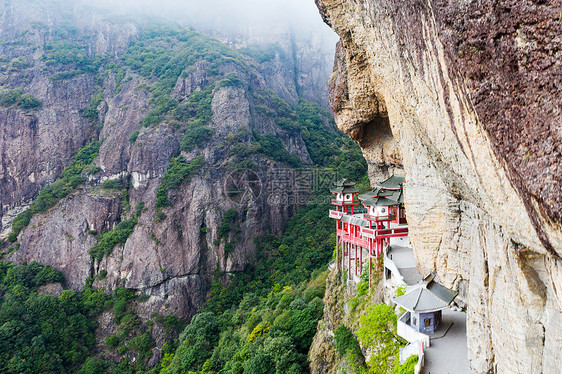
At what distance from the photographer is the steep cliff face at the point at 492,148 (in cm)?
369

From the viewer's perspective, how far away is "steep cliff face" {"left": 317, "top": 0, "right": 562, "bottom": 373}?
369 centimetres

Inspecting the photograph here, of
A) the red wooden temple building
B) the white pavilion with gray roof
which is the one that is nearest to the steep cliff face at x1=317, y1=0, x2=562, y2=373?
the white pavilion with gray roof

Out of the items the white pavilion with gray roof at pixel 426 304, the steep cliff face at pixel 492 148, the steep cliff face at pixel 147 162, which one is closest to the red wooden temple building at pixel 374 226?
the white pavilion with gray roof at pixel 426 304

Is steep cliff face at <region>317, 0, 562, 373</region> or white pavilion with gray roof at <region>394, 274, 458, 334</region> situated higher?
steep cliff face at <region>317, 0, 562, 373</region>

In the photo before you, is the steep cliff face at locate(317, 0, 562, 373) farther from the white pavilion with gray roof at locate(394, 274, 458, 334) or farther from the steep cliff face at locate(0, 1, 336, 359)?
the steep cliff face at locate(0, 1, 336, 359)

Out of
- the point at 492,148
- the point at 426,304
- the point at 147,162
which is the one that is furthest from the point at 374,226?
the point at 147,162

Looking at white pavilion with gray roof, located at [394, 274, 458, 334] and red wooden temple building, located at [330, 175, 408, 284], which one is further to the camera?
red wooden temple building, located at [330, 175, 408, 284]

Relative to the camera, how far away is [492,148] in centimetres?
425

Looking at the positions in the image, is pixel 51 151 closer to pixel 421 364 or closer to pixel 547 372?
pixel 421 364

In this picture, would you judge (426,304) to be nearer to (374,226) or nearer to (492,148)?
(374,226)

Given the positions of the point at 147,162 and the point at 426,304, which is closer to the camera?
the point at 426,304

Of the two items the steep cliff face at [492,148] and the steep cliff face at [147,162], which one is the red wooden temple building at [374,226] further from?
the steep cliff face at [147,162]

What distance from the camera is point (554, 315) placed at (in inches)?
186

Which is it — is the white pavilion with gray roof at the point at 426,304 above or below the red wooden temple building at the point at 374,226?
below
